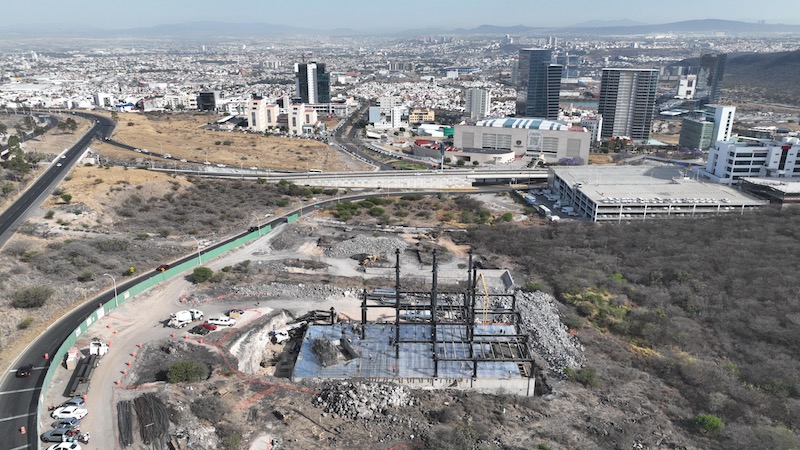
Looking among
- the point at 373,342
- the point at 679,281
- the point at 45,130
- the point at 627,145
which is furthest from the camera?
the point at 627,145

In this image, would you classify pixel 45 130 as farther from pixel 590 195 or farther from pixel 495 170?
pixel 590 195

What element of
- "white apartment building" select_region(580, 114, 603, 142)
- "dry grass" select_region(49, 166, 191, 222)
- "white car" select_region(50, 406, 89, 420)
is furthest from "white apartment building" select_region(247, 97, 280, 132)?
"white car" select_region(50, 406, 89, 420)

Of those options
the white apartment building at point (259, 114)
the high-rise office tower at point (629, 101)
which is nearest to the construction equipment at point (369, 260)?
the white apartment building at point (259, 114)

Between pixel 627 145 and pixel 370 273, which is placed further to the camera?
pixel 627 145

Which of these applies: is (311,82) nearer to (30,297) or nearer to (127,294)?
(127,294)

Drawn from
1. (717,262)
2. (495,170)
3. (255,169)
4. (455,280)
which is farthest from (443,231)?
(255,169)

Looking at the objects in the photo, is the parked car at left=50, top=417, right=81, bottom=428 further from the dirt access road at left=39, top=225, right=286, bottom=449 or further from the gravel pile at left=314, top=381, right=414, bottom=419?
the gravel pile at left=314, top=381, right=414, bottom=419
